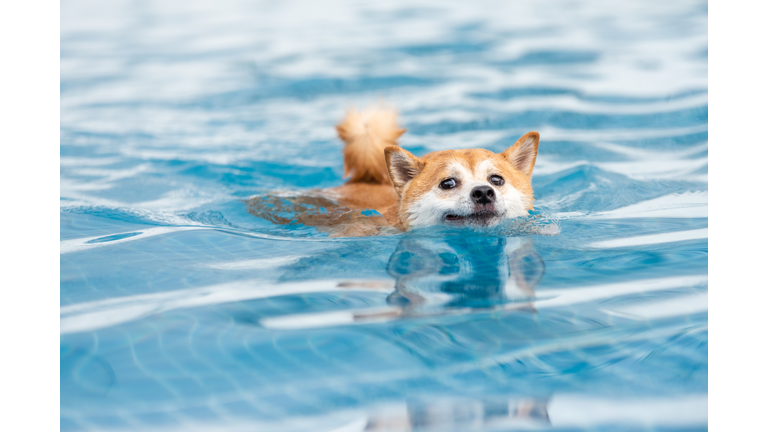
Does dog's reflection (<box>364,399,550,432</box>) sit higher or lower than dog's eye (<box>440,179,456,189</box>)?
lower

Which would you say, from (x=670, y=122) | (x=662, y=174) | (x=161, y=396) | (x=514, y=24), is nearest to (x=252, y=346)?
(x=161, y=396)

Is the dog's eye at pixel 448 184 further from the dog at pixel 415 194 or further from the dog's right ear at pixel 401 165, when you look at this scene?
the dog's right ear at pixel 401 165

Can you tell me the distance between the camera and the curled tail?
577 cm

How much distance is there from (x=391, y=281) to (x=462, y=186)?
86cm

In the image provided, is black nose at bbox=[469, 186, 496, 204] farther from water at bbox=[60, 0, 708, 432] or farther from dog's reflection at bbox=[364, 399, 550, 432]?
dog's reflection at bbox=[364, 399, 550, 432]

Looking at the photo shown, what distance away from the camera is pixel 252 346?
322 cm

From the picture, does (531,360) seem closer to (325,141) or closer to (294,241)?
(294,241)

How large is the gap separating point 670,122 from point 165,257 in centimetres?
680

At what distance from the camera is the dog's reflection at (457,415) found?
2.71 metres

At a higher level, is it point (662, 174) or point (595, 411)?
point (662, 174)

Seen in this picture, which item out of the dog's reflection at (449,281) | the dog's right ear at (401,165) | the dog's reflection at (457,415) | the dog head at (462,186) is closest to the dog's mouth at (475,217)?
the dog head at (462,186)

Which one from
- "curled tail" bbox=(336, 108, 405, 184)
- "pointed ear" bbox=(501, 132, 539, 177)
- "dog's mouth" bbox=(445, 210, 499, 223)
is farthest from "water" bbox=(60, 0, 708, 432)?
"curled tail" bbox=(336, 108, 405, 184)

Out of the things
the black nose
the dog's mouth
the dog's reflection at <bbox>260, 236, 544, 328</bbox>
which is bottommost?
the dog's reflection at <bbox>260, 236, 544, 328</bbox>

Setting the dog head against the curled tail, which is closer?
the dog head
